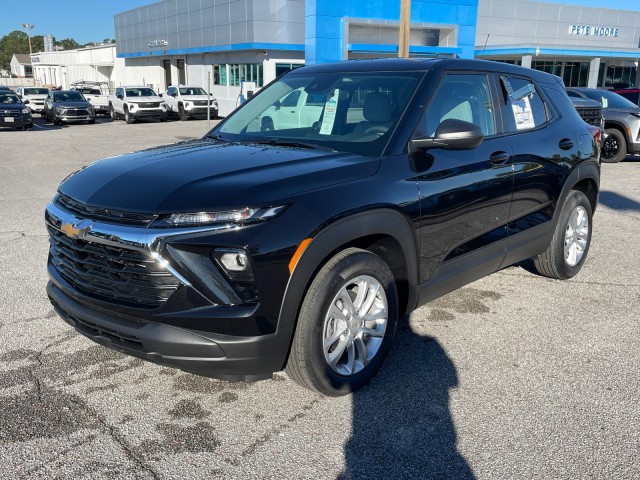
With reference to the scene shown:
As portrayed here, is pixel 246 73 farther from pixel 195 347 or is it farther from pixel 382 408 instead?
pixel 195 347

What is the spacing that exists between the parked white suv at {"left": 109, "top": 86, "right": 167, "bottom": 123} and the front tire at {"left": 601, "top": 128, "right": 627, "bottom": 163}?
2145 centimetres

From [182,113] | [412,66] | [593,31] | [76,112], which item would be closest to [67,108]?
[76,112]

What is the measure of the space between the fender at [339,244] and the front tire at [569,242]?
2171 mm

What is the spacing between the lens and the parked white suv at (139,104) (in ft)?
95.0

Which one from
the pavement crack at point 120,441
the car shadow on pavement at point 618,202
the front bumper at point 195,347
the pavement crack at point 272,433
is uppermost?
the front bumper at point 195,347

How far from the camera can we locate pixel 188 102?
30172 mm

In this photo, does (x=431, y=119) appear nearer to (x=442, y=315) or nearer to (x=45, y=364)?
(x=442, y=315)

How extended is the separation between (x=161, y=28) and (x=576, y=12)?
28.0 meters

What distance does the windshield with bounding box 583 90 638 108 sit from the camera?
14.4 metres

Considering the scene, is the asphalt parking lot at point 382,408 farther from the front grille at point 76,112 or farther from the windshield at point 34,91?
the windshield at point 34,91

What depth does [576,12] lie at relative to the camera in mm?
39000

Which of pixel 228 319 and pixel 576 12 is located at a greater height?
pixel 576 12

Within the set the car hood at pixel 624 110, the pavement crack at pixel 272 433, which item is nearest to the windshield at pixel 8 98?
the car hood at pixel 624 110

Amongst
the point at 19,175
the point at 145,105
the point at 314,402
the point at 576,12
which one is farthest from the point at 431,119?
the point at 576,12
